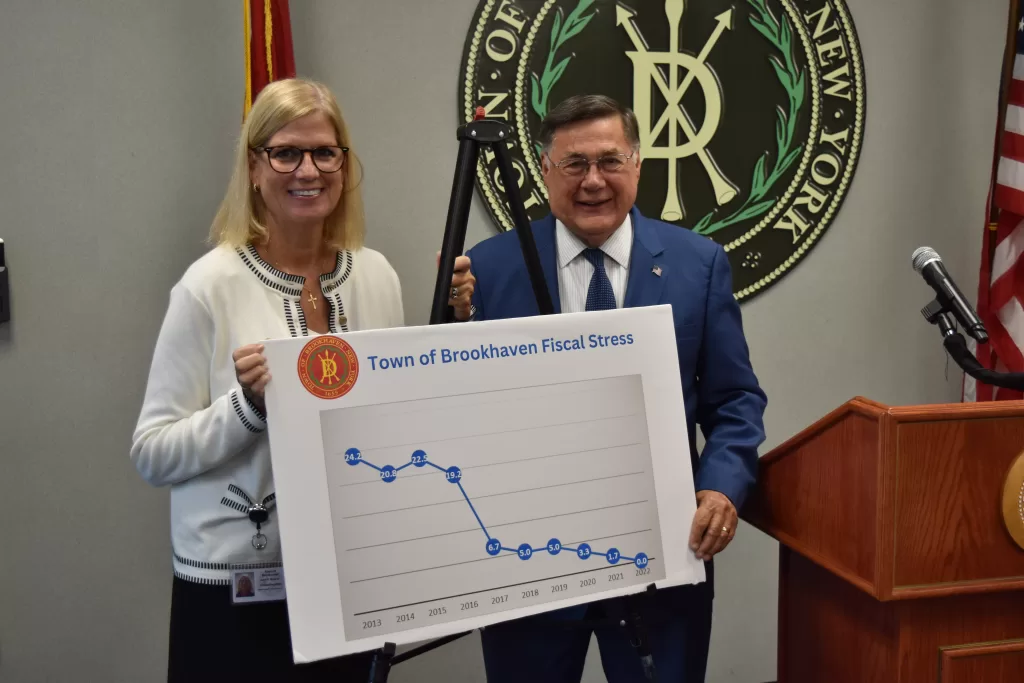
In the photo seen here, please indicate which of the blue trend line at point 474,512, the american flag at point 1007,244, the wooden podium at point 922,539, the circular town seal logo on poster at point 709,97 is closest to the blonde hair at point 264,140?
the blue trend line at point 474,512

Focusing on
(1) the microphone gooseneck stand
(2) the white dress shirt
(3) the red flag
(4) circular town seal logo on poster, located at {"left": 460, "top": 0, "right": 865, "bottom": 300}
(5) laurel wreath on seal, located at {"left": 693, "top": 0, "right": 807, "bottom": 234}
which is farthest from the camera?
(5) laurel wreath on seal, located at {"left": 693, "top": 0, "right": 807, "bottom": 234}

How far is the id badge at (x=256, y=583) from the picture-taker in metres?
1.50

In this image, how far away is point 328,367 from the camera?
4.27ft

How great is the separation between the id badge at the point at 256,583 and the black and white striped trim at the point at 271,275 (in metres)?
0.48

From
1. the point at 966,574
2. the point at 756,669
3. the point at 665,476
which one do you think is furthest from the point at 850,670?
the point at 756,669

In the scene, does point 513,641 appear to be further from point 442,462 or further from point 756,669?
point 756,669

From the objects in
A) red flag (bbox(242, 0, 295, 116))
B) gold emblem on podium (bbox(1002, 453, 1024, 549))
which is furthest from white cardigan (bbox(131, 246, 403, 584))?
gold emblem on podium (bbox(1002, 453, 1024, 549))

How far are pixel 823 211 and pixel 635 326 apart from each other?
1.54 metres

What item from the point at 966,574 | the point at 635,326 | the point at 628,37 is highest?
the point at 628,37

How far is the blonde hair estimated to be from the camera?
1537 millimetres

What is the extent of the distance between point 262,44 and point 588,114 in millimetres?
894

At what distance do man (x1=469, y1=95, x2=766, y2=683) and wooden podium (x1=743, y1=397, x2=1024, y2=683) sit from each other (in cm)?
20

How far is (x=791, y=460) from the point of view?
1.57 meters

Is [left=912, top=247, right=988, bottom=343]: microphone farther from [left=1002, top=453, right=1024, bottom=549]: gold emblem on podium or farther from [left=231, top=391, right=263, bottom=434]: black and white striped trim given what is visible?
[left=231, top=391, right=263, bottom=434]: black and white striped trim
